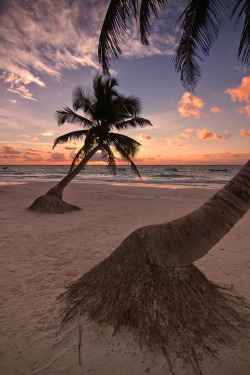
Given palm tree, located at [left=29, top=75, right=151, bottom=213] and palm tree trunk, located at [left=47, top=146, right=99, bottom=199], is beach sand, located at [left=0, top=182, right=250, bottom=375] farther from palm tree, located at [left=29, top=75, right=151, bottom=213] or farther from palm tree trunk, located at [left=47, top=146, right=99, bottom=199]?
palm tree, located at [left=29, top=75, right=151, bottom=213]

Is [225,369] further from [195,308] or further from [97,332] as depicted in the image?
[97,332]

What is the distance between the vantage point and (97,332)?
2273 millimetres

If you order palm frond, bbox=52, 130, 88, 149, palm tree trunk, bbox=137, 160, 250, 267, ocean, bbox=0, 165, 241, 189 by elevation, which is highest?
palm frond, bbox=52, 130, 88, 149

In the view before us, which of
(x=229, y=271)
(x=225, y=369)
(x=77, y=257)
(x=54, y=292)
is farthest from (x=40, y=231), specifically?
(x=225, y=369)

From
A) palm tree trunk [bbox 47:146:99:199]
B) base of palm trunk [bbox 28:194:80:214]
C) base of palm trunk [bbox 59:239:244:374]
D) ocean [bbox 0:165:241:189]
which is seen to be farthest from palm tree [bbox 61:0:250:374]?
ocean [bbox 0:165:241:189]

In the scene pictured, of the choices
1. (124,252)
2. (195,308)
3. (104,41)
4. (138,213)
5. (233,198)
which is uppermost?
(104,41)

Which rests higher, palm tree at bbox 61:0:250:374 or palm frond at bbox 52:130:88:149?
palm frond at bbox 52:130:88:149

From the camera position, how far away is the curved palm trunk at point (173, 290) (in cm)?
205

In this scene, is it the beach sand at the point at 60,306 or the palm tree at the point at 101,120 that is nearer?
the beach sand at the point at 60,306

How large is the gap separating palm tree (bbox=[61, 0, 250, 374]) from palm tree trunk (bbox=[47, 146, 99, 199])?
24.2 ft

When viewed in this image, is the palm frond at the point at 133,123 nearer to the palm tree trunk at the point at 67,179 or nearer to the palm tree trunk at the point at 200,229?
the palm tree trunk at the point at 67,179

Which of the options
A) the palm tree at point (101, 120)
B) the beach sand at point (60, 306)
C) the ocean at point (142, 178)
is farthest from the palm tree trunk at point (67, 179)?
the ocean at point (142, 178)

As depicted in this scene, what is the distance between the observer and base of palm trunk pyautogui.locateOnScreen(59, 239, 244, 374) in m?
2.12

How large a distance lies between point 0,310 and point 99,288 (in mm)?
1354
